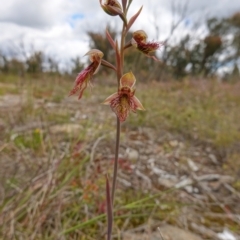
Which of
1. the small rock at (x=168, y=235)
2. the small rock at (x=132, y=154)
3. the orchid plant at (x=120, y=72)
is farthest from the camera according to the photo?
the small rock at (x=132, y=154)

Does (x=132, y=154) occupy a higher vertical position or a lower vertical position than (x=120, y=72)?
lower

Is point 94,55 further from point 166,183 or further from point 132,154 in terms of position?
point 132,154

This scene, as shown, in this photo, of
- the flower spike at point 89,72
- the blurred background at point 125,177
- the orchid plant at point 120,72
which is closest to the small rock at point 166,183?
the blurred background at point 125,177

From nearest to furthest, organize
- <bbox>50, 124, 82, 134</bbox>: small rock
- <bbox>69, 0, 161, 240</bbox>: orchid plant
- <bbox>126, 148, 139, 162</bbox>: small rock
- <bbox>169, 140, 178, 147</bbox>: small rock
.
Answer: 1. <bbox>69, 0, 161, 240</bbox>: orchid plant
2. <bbox>126, 148, 139, 162</bbox>: small rock
3. <bbox>50, 124, 82, 134</bbox>: small rock
4. <bbox>169, 140, 178, 147</bbox>: small rock

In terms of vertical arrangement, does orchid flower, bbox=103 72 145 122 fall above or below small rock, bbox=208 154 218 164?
above

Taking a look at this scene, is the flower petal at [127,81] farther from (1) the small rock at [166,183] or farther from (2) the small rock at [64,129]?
(2) the small rock at [64,129]

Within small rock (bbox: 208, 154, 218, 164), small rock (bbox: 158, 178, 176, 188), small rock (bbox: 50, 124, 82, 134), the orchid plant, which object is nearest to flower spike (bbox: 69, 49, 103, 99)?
the orchid plant

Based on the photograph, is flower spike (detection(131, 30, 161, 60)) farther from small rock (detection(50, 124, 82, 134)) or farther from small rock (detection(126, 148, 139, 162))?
small rock (detection(50, 124, 82, 134))

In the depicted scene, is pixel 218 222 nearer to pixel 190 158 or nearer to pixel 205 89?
pixel 190 158

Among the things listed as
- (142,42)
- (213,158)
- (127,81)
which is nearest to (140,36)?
(142,42)

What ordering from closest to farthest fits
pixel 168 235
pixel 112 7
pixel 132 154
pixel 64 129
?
pixel 112 7
pixel 168 235
pixel 132 154
pixel 64 129
